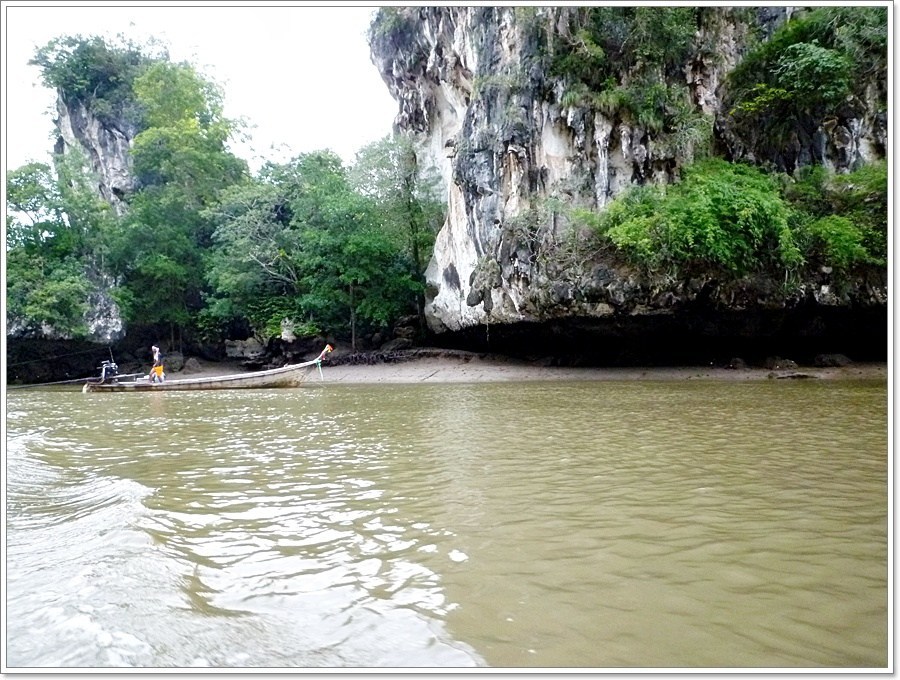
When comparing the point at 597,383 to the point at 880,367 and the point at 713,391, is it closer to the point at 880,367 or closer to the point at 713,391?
the point at 713,391

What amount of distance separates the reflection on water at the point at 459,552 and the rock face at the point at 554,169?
972 cm

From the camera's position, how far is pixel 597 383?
15203 millimetres

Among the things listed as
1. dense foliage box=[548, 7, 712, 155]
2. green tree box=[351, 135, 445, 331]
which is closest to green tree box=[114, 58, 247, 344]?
green tree box=[351, 135, 445, 331]

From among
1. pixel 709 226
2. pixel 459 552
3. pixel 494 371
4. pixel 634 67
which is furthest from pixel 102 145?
pixel 459 552

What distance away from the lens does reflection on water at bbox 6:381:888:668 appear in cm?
224

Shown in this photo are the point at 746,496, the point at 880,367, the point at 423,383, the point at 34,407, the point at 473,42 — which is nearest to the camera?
the point at 746,496

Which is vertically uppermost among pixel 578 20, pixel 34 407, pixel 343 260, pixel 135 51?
pixel 135 51

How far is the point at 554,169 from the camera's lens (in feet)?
56.7

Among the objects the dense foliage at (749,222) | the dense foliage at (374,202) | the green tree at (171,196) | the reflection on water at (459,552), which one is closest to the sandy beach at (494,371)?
the dense foliage at (374,202)

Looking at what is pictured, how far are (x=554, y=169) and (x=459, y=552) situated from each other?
52.0 feet

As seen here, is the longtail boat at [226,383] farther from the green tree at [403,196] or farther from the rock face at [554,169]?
the green tree at [403,196]

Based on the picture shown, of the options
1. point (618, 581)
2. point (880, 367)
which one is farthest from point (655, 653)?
point (880, 367)

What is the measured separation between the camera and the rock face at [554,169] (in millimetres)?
15914
